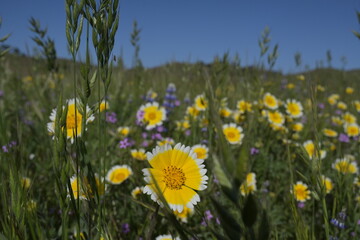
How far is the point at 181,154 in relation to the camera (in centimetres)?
96

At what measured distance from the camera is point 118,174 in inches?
77.5

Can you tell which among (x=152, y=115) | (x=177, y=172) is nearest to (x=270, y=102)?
(x=152, y=115)

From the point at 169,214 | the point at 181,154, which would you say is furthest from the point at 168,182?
the point at 169,214

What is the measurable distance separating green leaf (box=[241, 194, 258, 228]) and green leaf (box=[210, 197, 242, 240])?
0.05 ft

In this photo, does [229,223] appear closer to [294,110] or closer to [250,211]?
[250,211]

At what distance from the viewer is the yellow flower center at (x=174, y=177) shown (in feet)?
3.00

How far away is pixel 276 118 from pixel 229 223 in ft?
10.2

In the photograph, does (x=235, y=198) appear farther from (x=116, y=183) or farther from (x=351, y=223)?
(x=351, y=223)

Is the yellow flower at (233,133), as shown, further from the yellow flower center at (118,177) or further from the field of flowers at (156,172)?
the yellow flower center at (118,177)

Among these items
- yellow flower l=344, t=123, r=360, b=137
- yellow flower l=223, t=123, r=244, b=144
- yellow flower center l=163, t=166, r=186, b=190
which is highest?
yellow flower center l=163, t=166, r=186, b=190

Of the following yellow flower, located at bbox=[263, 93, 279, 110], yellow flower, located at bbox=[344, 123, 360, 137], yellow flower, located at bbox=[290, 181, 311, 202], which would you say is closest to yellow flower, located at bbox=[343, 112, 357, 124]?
yellow flower, located at bbox=[344, 123, 360, 137]

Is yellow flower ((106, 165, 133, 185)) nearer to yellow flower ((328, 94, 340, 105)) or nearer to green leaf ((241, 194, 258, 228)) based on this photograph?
green leaf ((241, 194, 258, 228))

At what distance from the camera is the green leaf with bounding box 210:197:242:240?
0.38 m

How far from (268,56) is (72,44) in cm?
199
